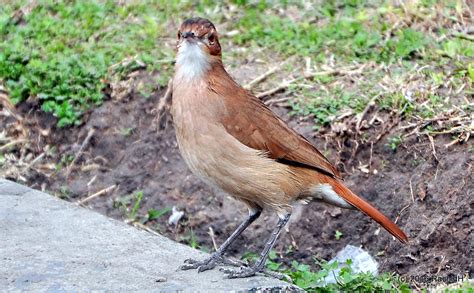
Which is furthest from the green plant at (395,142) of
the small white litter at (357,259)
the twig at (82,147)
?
the twig at (82,147)

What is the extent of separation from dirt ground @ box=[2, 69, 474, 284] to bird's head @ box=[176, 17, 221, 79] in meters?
1.90

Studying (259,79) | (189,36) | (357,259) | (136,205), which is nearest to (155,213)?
(136,205)

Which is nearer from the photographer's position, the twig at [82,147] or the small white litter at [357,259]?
the small white litter at [357,259]

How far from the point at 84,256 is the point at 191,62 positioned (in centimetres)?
131

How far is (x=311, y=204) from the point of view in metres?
7.31

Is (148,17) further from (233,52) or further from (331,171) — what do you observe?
(331,171)

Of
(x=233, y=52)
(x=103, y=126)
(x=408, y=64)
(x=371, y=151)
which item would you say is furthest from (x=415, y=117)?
(x=103, y=126)

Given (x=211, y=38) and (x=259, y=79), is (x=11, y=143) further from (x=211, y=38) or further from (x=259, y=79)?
(x=211, y=38)

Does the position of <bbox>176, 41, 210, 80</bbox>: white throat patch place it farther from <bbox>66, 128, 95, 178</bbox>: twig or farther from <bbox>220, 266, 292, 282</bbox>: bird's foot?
<bbox>66, 128, 95, 178</bbox>: twig

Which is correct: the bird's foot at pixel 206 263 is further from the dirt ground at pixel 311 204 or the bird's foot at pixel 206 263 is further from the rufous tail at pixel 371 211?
the dirt ground at pixel 311 204

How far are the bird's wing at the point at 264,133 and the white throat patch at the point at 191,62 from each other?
0.21 m

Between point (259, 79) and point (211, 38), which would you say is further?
point (259, 79)

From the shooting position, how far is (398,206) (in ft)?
22.7

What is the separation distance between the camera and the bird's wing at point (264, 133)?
18.9 ft
